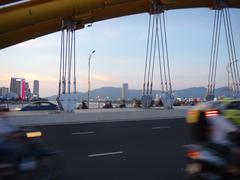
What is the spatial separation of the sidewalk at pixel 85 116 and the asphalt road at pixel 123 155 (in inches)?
293

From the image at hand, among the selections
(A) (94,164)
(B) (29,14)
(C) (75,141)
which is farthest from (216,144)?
(B) (29,14)

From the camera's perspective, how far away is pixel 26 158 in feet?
26.9

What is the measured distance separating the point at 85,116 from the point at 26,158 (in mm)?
20462

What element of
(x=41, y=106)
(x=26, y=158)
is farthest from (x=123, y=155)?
(x=41, y=106)

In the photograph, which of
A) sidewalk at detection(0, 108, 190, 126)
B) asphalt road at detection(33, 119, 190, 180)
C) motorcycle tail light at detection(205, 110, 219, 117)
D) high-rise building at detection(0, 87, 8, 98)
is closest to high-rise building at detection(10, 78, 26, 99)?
high-rise building at detection(0, 87, 8, 98)

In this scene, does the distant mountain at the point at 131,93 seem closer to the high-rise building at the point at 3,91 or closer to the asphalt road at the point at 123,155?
the high-rise building at the point at 3,91

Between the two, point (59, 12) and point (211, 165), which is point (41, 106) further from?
point (211, 165)

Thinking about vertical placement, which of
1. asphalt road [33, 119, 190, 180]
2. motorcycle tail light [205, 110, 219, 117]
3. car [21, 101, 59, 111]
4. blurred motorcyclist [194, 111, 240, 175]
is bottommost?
asphalt road [33, 119, 190, 180]

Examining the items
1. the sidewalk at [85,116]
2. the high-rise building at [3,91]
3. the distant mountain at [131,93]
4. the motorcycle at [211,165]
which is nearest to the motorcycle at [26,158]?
the motorcycle at [211,165]

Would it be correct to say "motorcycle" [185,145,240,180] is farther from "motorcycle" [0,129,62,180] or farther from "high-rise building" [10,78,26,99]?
"high-rise building" [10,78,26,99]

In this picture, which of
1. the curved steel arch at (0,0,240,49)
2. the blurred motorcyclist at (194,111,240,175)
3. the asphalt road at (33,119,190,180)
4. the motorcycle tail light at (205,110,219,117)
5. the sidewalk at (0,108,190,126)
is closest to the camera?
the blurred motorcyclist at (194,111,240,175)

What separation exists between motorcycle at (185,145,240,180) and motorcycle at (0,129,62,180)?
260cm

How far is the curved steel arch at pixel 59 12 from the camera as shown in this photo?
109 ft

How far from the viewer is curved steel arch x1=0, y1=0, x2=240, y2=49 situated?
33250mm
